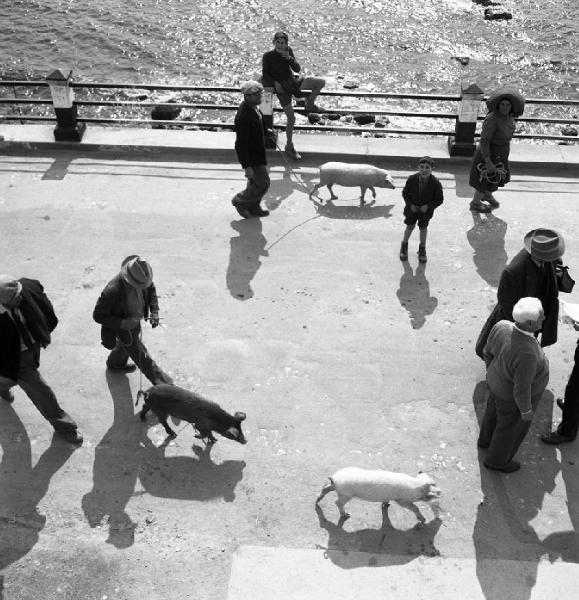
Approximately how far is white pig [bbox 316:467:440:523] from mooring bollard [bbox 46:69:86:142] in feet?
27.7

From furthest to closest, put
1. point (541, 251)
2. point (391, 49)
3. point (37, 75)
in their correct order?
point (391, 49) → point (37, 75) → point (541, 251)

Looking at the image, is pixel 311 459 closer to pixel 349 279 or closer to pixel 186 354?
pixel 186 354

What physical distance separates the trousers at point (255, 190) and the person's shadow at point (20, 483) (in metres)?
4.32

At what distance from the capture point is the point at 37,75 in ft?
79.5

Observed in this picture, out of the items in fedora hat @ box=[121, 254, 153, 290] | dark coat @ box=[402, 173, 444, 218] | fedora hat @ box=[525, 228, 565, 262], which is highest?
fedora hat @ box=[525, 228, 565, 262]

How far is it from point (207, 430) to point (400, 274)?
367 centimetres

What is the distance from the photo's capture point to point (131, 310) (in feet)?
22.9

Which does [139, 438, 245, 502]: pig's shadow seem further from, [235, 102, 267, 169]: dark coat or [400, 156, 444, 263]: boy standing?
[235, 102, 267, 169]: dark coat

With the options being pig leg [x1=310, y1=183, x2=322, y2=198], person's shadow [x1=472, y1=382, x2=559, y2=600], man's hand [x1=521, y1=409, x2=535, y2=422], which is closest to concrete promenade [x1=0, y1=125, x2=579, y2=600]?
person's shadow [x1=472, y1=382, x2=559, y2=600]

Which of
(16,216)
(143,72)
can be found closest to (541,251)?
(16,216)

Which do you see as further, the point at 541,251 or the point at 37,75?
the point at 37,75

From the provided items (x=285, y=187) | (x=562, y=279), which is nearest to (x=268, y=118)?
(x=285, y=187)

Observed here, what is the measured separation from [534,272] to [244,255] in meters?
4.06

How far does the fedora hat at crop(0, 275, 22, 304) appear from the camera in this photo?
19.9 feet
